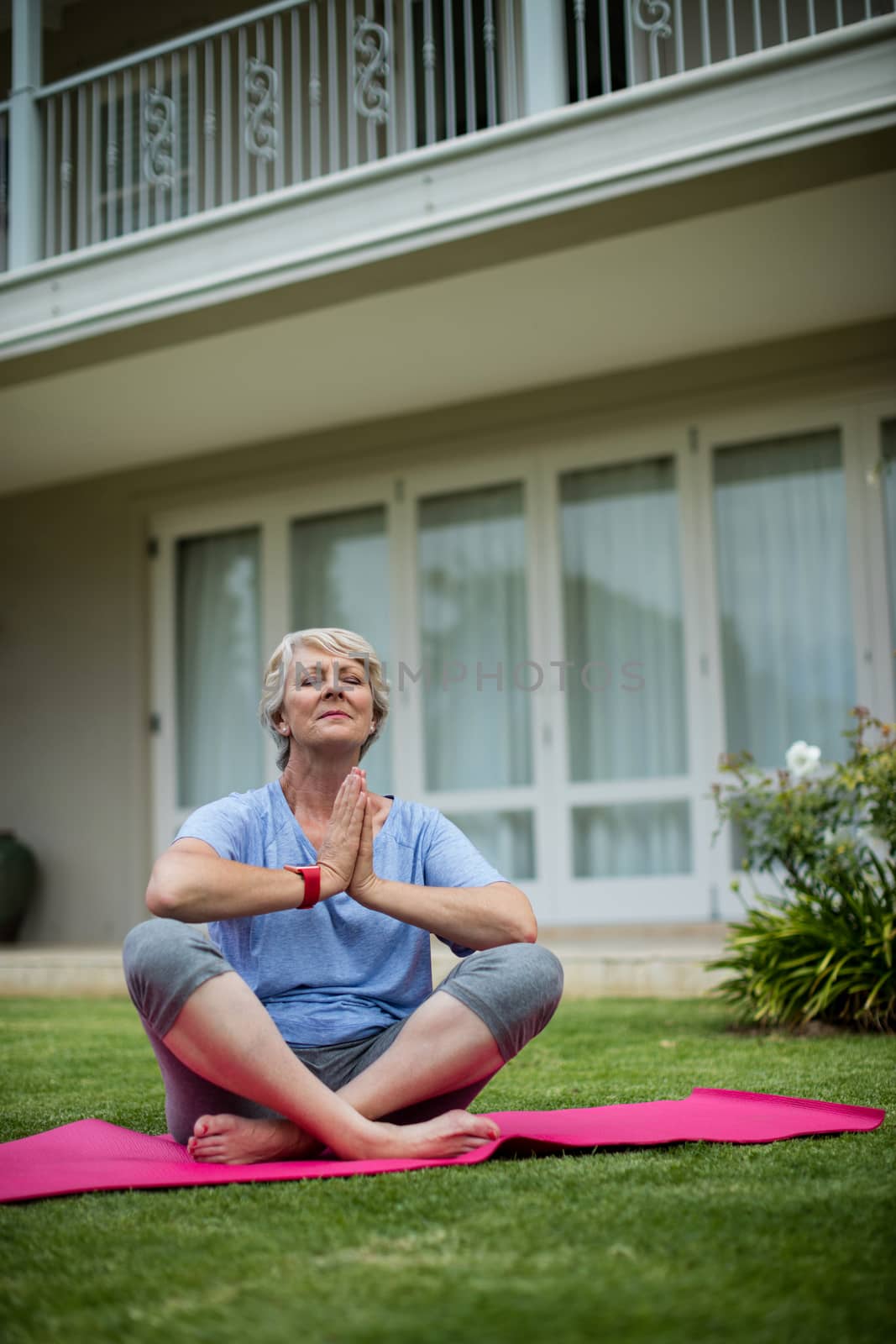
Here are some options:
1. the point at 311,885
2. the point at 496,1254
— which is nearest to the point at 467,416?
the point at 311,885

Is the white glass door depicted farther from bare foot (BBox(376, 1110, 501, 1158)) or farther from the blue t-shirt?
bare foot (BBox(376, 1110, 501, 1158))

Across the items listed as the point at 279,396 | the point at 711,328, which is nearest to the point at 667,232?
the point at 711,328

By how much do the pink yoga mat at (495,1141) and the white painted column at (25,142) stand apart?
14.1 ft

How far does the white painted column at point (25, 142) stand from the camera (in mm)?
5480

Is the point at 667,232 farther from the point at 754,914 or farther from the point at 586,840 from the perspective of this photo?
the point at 586,840

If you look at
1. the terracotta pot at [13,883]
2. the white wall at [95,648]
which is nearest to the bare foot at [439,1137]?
the white wall at [95,648]

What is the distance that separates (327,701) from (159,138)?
3.94m

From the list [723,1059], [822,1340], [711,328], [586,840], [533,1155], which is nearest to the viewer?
[822,1340]

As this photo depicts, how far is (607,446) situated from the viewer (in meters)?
5.90

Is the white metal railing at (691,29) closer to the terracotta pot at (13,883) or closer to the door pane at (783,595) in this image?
the door pane at (783,595)

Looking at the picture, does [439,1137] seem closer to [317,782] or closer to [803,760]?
[317,782]

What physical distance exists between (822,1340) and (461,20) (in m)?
5.99

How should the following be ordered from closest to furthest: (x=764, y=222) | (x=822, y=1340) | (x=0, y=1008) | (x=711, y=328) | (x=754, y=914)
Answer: (x=822, y=1340)
(x=754, y=914)
(x=764, y=222)
(x=0, y=1008)
(x=711, y=328)

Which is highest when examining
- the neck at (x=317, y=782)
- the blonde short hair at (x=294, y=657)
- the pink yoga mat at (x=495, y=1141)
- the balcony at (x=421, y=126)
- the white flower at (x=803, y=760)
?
the balcony at (x=421, y=126)
